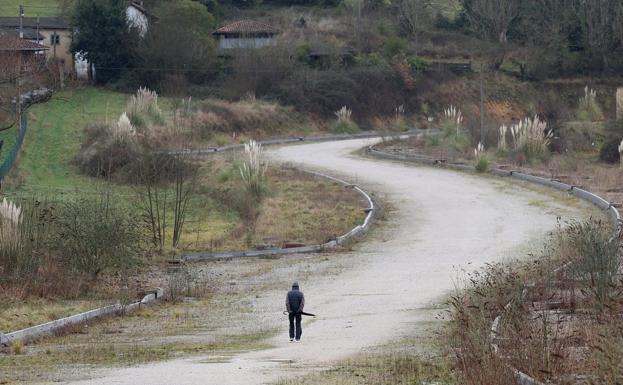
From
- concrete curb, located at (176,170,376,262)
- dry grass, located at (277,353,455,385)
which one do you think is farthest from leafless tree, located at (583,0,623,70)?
dry grass, located at (277,353,455,385)

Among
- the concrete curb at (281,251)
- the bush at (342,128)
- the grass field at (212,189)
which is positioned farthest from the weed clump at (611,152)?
the concrete curb at (281,251)

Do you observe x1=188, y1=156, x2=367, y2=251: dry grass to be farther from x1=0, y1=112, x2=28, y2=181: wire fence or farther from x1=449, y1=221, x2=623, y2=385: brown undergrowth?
x1=449, y1=221, x2=623, y2=385: brown undergrowth

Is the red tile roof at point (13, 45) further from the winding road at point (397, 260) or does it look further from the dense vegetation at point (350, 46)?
the winding road at point (397, 260)

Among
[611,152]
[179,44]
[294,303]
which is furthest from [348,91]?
[294,303]

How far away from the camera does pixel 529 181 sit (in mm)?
45062

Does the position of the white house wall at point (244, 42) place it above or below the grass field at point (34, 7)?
below

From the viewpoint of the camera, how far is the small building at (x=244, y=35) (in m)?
85.2

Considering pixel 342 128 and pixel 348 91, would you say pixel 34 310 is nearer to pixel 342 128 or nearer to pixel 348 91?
pixel 342 128

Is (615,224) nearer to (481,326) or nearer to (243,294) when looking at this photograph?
(243,294)

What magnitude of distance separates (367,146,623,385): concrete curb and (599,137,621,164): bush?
8.39m

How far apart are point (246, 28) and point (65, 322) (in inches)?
2618

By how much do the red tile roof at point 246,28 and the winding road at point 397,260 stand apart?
3203 centimetres

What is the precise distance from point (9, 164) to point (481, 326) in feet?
117

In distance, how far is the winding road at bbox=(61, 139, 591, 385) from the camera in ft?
53.9
